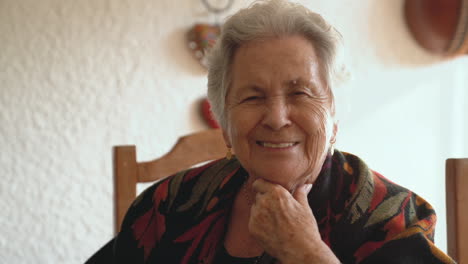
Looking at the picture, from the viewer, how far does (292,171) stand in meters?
0.85

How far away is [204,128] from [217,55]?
88 centimetres

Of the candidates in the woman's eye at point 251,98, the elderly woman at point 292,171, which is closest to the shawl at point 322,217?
the elderly woman at point 292,171

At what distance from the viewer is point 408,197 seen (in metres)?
0.83

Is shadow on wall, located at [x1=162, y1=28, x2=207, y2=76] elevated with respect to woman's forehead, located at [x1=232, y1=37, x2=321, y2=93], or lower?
elevated

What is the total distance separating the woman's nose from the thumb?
141 mm

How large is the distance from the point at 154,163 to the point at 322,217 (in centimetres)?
59

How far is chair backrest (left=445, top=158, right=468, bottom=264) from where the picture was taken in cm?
86

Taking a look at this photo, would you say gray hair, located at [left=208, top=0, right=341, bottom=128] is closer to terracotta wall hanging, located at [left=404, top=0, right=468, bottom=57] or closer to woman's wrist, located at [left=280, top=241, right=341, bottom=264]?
woman's wrist, located at [left=280, top=241, right=341, bottom=264]

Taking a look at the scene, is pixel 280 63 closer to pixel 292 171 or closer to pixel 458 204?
pixel 292 171

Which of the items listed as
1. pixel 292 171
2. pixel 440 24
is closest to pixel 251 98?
pixel 292 171

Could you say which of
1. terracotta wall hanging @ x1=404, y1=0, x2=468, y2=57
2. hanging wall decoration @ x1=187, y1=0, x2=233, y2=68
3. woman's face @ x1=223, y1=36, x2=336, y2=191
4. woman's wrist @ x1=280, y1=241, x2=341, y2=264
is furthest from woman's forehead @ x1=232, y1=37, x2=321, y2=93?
terracotta wall hanging @ x1=404, y1=0, x2=468, y2=57

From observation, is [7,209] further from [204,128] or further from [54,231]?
[204,128]

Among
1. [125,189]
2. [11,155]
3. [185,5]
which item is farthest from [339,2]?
[11,155]

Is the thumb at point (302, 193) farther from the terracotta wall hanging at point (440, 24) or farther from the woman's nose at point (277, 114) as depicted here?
the terracotta wall hanging at point (440, 24)
